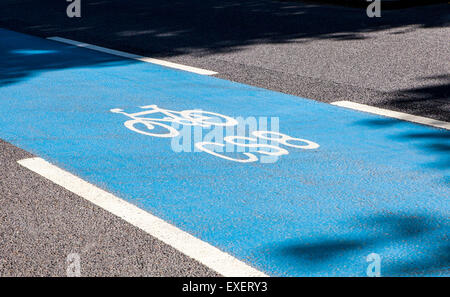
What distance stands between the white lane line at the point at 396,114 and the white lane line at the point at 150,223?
3221 millimetres

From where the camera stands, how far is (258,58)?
9.66m

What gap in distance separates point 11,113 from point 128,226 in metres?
3.44

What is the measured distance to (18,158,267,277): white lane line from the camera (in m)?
3.83

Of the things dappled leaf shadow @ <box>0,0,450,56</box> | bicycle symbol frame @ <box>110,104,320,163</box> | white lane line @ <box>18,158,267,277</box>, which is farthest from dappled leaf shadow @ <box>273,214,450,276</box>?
dappled leaf shadow @ <box>0,0,450,56</box>

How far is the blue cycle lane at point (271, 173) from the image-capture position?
160 inches

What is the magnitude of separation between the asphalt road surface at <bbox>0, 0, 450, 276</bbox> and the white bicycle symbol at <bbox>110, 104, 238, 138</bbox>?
1239mm

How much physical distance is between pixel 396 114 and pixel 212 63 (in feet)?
11.0

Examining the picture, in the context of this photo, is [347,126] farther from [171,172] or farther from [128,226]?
[128,226]

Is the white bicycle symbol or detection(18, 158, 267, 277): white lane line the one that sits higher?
the white bicycle symbol

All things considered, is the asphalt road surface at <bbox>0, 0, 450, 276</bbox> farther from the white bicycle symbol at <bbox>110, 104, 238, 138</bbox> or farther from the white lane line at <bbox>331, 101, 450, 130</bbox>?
the white bicycle symbol at <bbox>110, 104, 238, 138</bbox>

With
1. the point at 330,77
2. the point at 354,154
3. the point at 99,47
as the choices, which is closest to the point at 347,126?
the point at 354,154

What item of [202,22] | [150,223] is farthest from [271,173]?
[202,22]

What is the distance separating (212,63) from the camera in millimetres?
9453

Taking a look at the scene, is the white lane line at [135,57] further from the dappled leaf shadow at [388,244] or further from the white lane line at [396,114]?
the dappled leaf shadow at [388,244]
